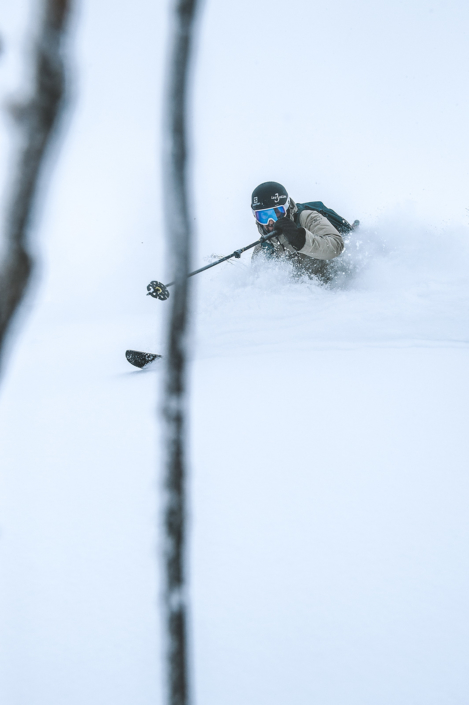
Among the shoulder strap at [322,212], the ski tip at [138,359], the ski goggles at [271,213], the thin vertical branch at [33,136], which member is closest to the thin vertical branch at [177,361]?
the thin vertical branch at [33,136]

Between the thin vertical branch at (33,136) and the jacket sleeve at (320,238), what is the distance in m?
2.92

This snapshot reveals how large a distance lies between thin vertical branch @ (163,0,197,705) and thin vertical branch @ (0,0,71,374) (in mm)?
25

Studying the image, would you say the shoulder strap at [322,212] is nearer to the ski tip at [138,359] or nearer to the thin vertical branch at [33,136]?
the ski tip at [138,359]

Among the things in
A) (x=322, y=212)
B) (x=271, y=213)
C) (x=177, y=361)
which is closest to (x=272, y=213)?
(x=271, y=213)

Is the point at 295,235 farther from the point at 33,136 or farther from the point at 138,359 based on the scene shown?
the point at 33,136

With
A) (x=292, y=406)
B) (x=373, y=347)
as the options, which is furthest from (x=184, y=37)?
(x=373, y=347)

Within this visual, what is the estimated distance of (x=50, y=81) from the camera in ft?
0.36

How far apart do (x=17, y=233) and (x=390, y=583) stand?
70 centimetres

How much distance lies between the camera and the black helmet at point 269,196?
3328mm

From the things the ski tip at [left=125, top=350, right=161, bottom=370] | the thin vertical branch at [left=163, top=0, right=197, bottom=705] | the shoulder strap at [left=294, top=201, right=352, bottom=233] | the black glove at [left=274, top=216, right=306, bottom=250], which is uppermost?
the shoulder strap at [left=294, top=201, right=352, bottom=233]

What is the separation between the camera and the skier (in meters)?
2.97

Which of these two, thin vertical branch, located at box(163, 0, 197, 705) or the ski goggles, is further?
the ski goggles

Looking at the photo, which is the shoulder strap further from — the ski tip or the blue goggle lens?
the ski tip

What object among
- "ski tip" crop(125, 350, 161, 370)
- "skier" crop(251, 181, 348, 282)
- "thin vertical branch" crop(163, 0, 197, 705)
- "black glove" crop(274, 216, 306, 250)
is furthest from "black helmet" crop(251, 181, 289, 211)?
"thin vertical branch" crop(163, 0, 197, 705)
